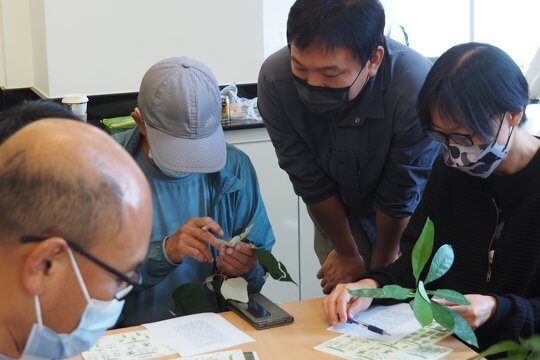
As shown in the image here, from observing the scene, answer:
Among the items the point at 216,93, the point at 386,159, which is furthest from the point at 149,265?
the point at 386,159

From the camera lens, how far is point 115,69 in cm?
327

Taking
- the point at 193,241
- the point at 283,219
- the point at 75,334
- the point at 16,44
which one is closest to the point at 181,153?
the point at 193,241

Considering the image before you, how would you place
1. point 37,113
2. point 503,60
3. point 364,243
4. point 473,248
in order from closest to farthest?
1. point 37,113
2. point 503,60
3. point 473,248
4. point 364,243

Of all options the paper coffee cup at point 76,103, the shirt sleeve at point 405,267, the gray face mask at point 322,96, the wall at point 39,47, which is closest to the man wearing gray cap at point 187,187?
the gray face mask at point 322,96

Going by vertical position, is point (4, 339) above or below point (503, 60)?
below

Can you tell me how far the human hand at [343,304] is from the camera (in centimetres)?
193

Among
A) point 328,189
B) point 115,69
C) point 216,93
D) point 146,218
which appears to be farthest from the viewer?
point 115,69

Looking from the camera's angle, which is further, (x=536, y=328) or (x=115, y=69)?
(x=115, y=69)

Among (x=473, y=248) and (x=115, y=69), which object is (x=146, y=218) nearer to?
(x=473, y=248)

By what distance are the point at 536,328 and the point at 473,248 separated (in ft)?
0.91

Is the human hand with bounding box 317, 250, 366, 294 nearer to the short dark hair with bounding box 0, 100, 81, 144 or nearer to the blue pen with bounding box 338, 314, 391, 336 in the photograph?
the blue pen with bounding box 338, 314, 391, 336

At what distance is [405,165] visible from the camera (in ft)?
7.40

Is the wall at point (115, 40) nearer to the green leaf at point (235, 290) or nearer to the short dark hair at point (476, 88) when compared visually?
the green leaf at point (235, 290)

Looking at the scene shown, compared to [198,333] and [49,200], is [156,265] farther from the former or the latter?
[49,200]
